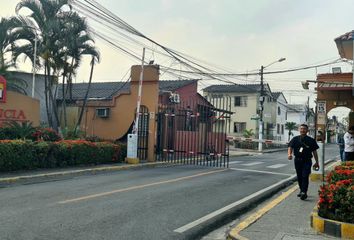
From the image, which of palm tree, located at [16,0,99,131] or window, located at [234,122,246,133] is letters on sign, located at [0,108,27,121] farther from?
window, located at [234,122,246,133]

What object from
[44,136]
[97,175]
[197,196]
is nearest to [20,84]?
[44,136]

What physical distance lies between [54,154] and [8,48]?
31.6ft

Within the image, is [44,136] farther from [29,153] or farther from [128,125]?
[128,125]

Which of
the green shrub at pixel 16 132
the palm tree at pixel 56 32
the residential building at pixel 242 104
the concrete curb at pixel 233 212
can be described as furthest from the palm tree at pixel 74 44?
the residential building at pixel 242 104

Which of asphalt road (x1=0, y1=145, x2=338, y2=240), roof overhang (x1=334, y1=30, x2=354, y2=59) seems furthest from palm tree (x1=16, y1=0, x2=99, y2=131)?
roof overhang (x1=334, y1=30, x2=354, y2=59)

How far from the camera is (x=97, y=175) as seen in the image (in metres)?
14.1

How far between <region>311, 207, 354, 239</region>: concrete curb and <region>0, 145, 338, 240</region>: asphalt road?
6.01 ft

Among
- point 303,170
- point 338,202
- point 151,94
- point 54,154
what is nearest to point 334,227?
point 338,202

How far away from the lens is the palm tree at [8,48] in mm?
20891

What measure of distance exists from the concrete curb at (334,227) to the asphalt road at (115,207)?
1.83 meters

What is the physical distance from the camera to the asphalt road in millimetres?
6508

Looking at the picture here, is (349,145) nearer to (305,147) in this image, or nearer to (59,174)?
(305,147)

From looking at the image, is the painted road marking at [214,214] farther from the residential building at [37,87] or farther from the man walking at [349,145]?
the residential building at [37,87]

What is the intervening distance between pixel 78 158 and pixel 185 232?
965cm
